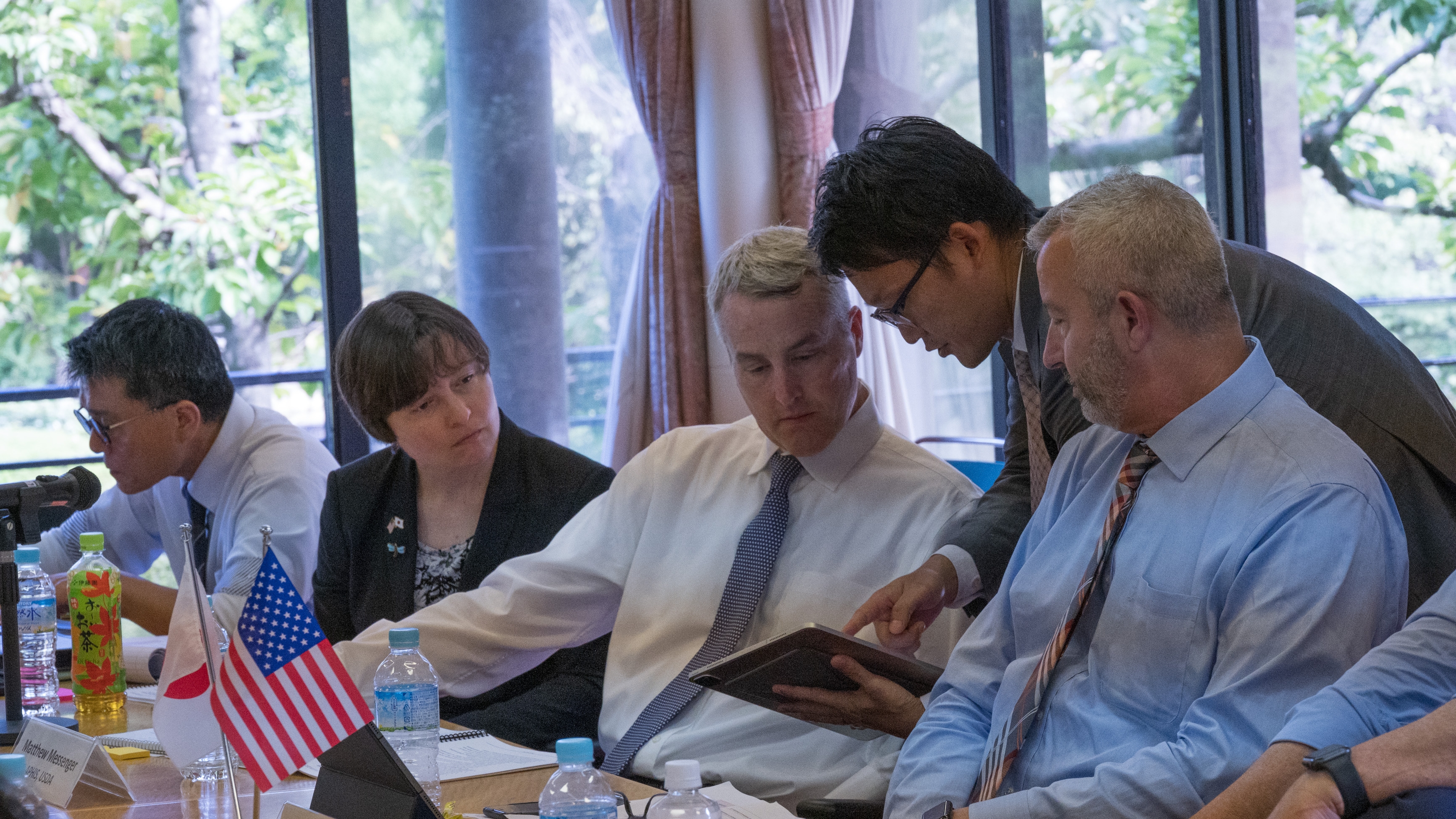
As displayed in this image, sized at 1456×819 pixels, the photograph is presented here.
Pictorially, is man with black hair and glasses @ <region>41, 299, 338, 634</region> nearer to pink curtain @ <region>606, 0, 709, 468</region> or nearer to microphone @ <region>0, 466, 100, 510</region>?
microphone @ <region>0, 466, 100, 510</region>

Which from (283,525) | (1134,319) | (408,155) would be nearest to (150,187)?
(408,155)

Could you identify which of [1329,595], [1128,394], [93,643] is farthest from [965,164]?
[93,643]

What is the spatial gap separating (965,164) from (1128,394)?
2.00ft

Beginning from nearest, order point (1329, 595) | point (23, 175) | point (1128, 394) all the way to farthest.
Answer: point (1329, 595) < point (1128, 394) < point (23, 175)

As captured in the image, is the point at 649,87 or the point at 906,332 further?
the point at 649,87

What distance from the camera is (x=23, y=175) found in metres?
4.66

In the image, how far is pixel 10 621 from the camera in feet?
7.19

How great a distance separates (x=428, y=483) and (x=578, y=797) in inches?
59.0

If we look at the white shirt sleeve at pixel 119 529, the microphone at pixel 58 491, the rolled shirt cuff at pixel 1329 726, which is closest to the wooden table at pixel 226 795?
the microphone at pixel 58 491

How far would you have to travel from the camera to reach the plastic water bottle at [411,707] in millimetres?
1747

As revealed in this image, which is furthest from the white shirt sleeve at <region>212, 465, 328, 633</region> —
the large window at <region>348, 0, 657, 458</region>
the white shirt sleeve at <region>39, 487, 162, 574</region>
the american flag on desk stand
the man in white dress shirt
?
the large window at <region>348, 0, 657, 458</region>

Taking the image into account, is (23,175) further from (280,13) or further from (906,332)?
(906,332)

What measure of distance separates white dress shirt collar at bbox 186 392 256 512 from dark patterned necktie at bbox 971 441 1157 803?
2.15 meters

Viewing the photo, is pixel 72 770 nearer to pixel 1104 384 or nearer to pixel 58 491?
pixel 58 491
